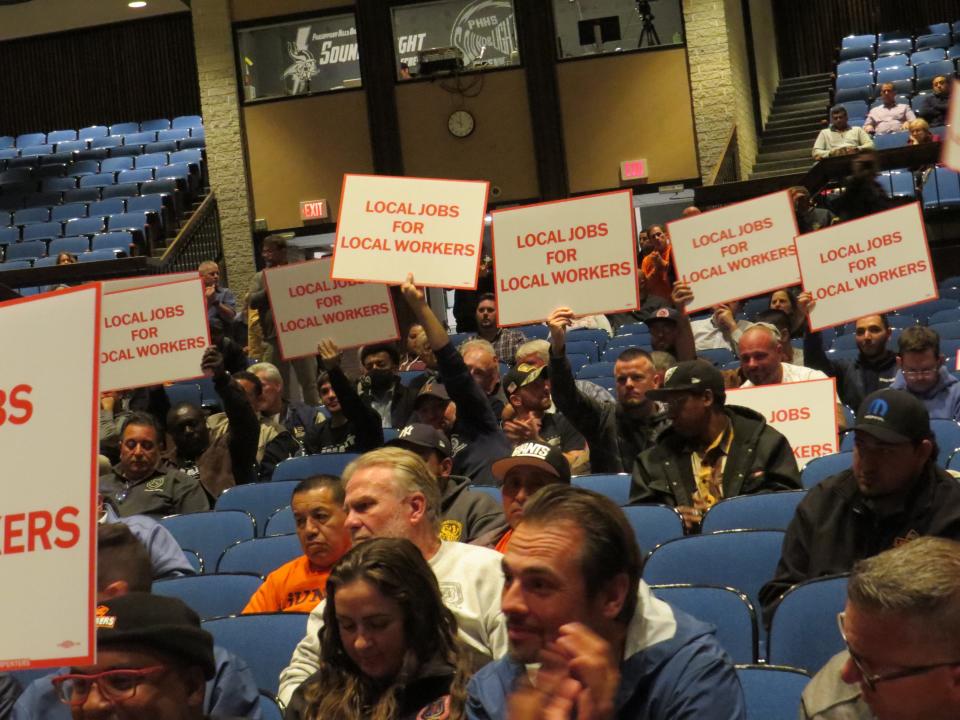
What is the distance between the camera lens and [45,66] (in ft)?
65.5

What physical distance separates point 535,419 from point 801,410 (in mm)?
1207

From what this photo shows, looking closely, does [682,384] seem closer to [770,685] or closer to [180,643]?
[770,685]

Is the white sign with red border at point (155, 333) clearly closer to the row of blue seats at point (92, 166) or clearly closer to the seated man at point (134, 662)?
the seated man at point (134, 662)

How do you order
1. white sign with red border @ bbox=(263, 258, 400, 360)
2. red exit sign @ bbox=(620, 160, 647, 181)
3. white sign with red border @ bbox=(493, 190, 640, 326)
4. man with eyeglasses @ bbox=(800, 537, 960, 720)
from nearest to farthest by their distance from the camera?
man with eyeglasses @ bbox=(800, 537, 960, 720) → white sign with red border @ bbox=(493, 190, 640, 326) → white sign with red border @ bbox=(263, 258, 400, 360) → red exit sign @ bbox=(620, 160, 647, 181)

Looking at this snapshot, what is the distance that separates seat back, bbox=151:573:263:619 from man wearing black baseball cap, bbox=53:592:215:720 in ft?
6.25

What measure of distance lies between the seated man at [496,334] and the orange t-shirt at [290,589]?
5186 millimetres

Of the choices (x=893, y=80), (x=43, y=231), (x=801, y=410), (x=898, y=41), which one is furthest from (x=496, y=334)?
(x=898, y=41)

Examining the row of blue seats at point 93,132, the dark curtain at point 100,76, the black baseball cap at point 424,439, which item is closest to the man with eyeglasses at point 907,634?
the black baseball cap at point 424,439

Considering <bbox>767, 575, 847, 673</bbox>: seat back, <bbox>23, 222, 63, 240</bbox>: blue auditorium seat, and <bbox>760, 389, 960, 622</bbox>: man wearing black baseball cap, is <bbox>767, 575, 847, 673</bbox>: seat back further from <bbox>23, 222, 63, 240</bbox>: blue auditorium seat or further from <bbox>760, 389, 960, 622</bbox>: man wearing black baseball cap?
<bbox>23, 222, 63, 240</bbox>: blue auditorium seat

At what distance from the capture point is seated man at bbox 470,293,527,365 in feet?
31.6

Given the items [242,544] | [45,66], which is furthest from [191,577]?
[45,66]

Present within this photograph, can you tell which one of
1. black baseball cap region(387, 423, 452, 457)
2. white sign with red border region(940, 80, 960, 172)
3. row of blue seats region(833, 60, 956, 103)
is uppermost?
row of blue seats region(833, 60, 956, 103)

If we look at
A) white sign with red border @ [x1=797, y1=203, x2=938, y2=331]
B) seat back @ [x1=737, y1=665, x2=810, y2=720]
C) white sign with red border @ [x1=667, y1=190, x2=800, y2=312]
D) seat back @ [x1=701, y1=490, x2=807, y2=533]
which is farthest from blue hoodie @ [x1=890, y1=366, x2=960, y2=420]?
seat back @ [x1=737, y1=665, x2=810, y2=720]

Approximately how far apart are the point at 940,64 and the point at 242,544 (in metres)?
13.5
